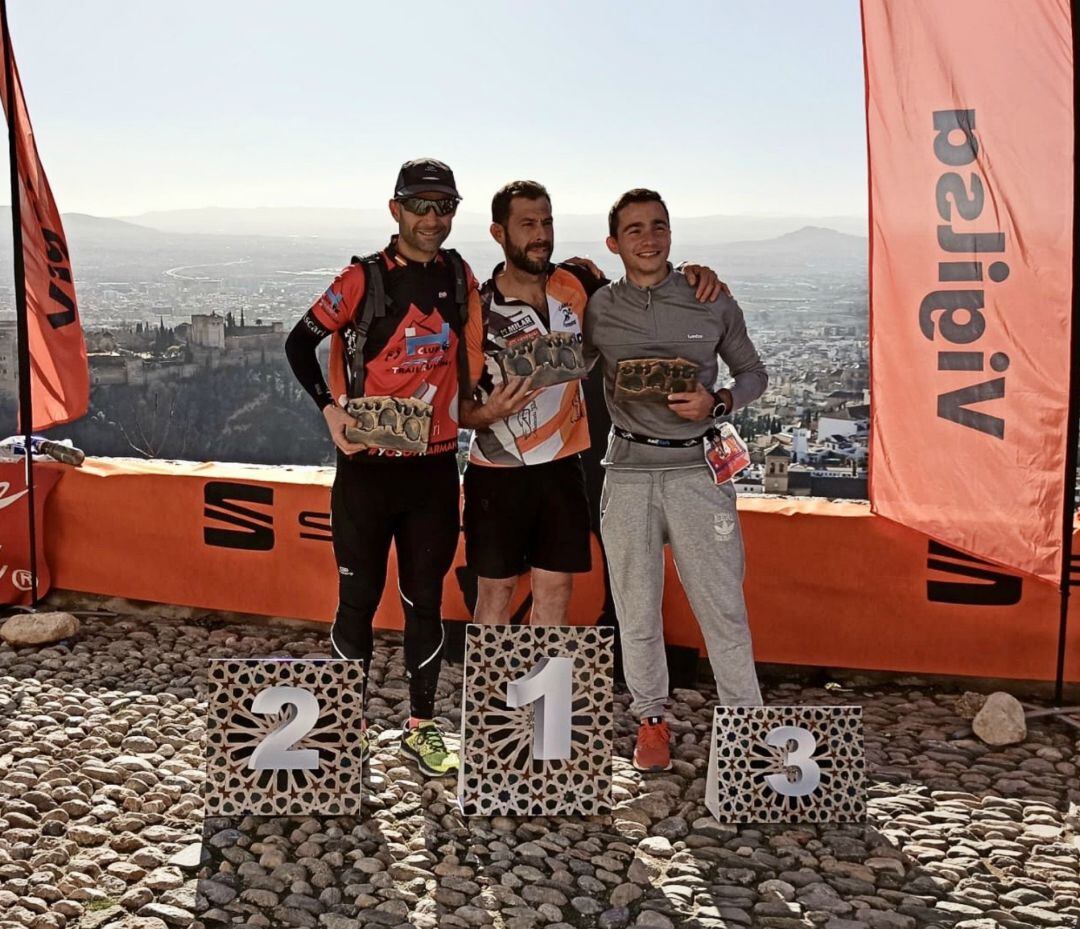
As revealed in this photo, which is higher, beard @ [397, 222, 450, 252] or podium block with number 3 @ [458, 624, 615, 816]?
beard @ [397, 222, 450, 252]

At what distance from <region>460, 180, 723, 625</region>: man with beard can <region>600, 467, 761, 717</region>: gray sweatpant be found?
16 centimetres

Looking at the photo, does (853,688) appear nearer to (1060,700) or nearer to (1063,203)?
(1060,700)

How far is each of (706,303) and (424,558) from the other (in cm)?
125

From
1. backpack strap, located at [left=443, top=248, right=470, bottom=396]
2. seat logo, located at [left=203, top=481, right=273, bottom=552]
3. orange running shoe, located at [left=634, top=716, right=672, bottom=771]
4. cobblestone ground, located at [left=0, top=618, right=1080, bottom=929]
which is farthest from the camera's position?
seat logo, located at [left=203, top=481, right=273, bottom=552]

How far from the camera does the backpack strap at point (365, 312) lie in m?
3.56

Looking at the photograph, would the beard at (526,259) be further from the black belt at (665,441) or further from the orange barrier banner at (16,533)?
the orange barrier banner at (16,533)

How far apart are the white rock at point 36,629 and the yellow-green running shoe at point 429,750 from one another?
2.11m

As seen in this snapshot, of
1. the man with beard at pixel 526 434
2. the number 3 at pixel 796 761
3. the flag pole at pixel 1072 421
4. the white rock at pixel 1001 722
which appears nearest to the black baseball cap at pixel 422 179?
the man with beard at pixel 526 434

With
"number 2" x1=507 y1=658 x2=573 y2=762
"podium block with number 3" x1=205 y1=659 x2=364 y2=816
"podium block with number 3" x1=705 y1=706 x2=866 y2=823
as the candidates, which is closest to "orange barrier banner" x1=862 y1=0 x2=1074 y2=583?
"podium block with number 3" x1=705 y1=706 x2=866 y2=823

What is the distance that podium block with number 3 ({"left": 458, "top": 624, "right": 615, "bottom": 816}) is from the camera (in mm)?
3412

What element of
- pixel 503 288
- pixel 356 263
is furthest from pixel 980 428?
pixel 356 263

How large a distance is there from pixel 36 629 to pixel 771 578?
3.28 metres

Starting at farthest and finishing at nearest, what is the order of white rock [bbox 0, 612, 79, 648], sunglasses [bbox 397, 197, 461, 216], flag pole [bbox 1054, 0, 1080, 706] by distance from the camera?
white rock [bbox 0, 612, 79, 648] < flag pole [bbox 1054, 0, 1080, 706] < sunglasses [bbox 397, 197, 461, 216]

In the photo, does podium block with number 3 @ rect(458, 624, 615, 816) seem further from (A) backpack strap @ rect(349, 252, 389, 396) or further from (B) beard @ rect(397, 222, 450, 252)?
(B) beard @ rect(397, 222, 450, 252)
